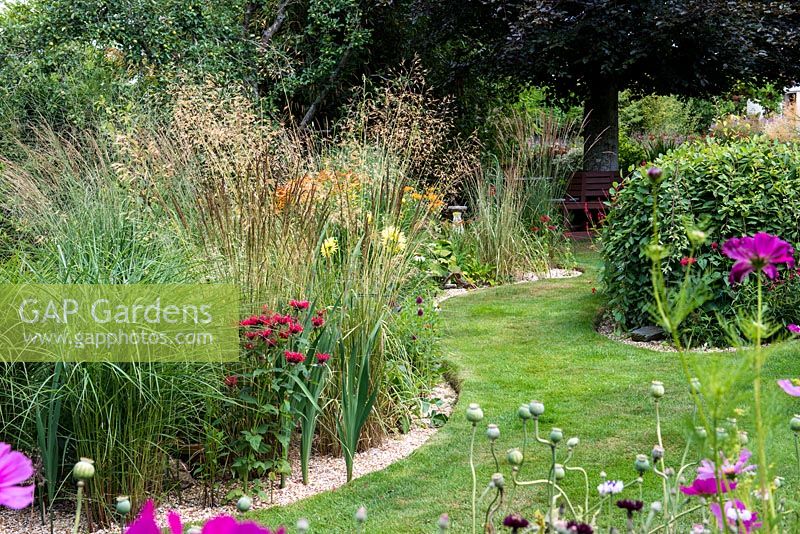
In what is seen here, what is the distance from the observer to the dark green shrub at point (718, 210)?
17.4ft

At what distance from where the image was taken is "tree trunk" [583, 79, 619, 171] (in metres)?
11.5

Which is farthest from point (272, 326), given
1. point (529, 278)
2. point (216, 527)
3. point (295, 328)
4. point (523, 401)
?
point (529, 278)

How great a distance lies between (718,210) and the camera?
17.4 feet

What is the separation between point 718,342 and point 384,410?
2439 millimetres

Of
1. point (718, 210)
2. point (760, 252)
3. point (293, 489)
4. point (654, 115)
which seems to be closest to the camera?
point (760, 252)

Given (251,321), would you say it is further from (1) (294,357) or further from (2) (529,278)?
(2) (529,278)

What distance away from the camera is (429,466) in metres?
3.61

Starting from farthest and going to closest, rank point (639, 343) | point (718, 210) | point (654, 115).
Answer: point (654, 115) < point (639, 343) < point (718, 210)

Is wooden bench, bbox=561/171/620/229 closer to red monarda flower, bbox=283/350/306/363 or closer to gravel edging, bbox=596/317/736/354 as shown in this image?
gravel edging, bbox=596/317/736/354

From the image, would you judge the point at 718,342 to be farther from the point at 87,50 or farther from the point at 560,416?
the point at 87,50

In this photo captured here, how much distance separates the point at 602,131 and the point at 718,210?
21.1 feet

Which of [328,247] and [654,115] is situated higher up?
[654,115]

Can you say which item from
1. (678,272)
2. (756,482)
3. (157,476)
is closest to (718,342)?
(678,272)

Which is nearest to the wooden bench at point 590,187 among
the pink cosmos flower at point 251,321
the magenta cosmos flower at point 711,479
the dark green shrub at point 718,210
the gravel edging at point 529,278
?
the gravel edging at point 529,278
